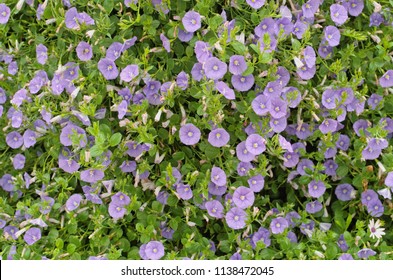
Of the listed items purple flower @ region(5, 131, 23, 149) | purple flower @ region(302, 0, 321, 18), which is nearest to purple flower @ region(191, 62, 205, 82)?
purple flower @ region(302, 0, 321, 18)

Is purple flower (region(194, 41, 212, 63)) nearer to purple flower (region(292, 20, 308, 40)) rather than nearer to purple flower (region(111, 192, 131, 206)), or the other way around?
purple flower (region(292, 20, 308, 40))

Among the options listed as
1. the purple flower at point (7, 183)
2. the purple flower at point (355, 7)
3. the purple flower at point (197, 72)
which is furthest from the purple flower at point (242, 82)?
the purple flower at point (7, 183)

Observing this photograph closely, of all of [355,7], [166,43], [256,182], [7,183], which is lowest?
[7,183]

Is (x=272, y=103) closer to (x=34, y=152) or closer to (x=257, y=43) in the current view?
(x=257, y=43)

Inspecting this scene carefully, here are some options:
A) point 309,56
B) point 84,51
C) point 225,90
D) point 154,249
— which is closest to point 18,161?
point 84,51

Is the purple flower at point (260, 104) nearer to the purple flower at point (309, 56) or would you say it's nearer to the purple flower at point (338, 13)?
the purple flower at point (309, 56)

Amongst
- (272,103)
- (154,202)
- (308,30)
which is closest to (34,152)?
(154,202)

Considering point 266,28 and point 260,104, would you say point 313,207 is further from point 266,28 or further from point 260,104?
point 266,28
